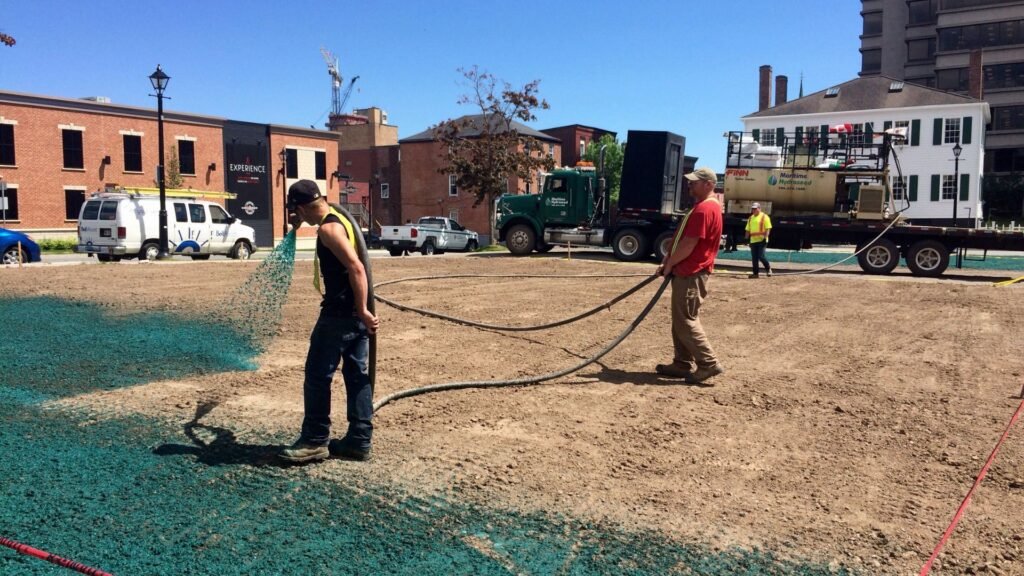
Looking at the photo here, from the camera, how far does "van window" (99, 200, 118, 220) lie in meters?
21.8

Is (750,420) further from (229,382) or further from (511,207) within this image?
(511,207)

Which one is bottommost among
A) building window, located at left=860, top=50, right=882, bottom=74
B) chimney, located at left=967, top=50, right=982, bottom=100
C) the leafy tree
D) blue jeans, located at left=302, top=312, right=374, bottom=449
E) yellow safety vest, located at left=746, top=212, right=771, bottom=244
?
blue jeans, located at left=302, top=312, right=374, bottom=449

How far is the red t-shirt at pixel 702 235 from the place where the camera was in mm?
7223

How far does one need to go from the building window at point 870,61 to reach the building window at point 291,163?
5575 cm

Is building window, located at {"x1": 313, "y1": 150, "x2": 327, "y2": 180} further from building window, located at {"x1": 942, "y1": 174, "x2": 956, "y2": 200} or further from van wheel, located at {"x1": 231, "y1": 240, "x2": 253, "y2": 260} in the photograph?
building window, located at {"x1": 942, "y1": 174, "x2": 956, "y2": 200}

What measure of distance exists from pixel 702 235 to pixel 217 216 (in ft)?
66.3

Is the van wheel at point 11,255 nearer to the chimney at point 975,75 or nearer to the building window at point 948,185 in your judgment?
the building window at point 948,185

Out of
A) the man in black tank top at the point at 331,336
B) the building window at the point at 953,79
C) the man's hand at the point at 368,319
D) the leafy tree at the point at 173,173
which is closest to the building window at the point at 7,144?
the leafy tree at the point at 173,173

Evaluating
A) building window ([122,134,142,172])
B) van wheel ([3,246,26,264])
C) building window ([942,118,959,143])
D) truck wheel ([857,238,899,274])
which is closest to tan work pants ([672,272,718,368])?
truck wheel ([857,238,899,274])

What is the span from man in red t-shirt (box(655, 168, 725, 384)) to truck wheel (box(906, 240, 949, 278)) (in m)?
14.9

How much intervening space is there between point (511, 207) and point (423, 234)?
214 inches

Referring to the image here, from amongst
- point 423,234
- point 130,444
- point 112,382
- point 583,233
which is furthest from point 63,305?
point 423,234

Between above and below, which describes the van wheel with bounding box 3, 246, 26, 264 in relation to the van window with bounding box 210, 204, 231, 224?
below

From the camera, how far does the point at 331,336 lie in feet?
16.0
